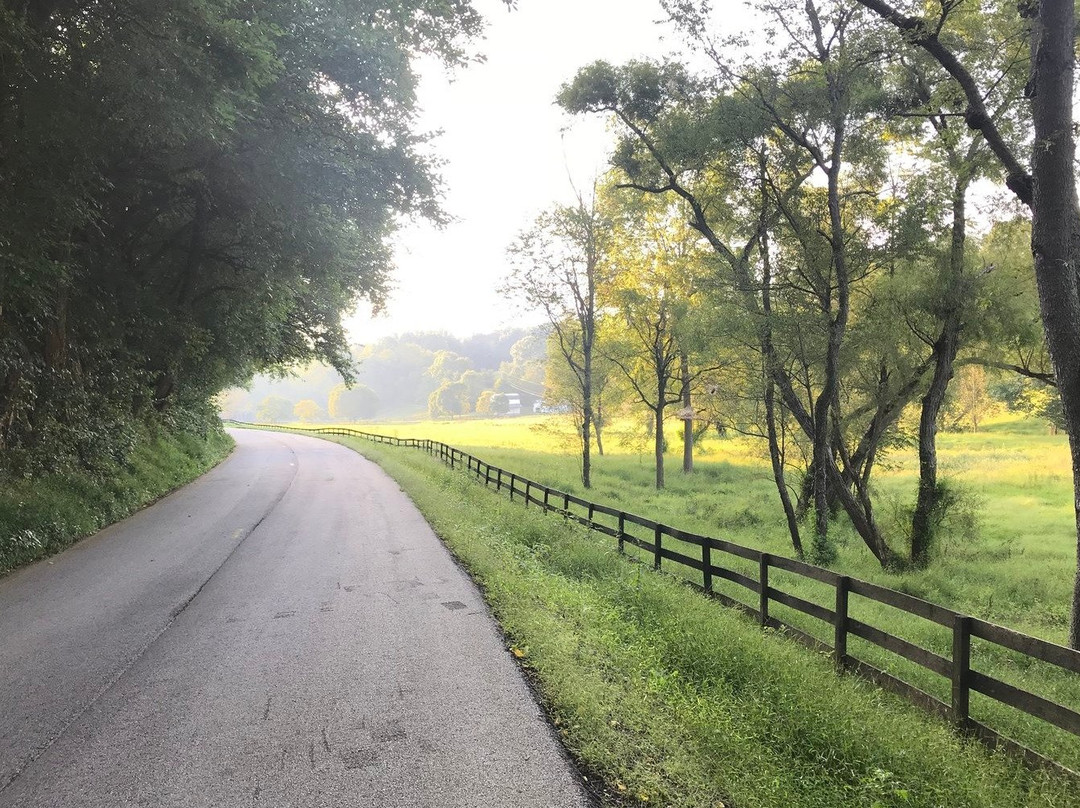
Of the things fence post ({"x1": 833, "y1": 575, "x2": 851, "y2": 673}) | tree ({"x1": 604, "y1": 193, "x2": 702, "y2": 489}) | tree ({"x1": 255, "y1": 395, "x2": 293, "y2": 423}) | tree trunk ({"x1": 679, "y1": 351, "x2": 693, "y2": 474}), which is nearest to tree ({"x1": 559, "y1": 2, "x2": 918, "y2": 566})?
tree ({"x1": 604, "y1": 193, "x2": 702, "y2": 489})

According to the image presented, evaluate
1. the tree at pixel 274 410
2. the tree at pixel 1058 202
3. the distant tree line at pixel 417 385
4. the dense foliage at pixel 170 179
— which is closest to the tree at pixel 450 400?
the distant tree line at pixel 417 385

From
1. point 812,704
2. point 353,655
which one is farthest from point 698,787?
point 353,655

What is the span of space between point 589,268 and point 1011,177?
55.2 feet

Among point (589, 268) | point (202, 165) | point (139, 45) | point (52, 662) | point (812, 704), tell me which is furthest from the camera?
point (589, 268)

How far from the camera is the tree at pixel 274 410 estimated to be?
13112 cm

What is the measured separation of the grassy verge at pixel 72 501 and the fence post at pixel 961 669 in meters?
11.5

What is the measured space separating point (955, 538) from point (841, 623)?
39.0ft

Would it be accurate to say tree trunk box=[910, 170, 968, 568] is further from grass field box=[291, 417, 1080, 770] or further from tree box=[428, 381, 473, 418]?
tree box=[428, 381, 473, 418]

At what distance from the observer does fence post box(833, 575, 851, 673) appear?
5590 mm

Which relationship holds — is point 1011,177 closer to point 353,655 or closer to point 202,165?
point 353,655

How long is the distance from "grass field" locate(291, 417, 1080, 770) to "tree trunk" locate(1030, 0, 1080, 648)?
68.4 inches

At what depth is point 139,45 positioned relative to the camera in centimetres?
824

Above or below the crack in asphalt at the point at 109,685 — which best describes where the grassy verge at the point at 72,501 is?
above

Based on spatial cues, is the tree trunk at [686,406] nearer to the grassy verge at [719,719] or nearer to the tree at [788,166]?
the tree at [788,166]
